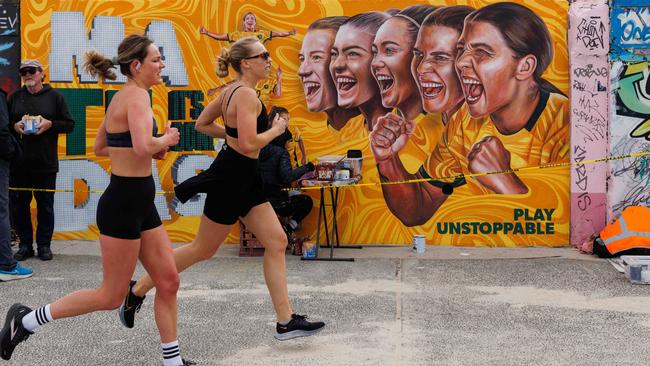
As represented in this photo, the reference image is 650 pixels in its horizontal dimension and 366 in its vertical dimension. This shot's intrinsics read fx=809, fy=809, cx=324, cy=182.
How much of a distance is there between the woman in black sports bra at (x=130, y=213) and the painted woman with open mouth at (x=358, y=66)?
16.6ft

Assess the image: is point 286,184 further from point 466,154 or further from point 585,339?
point 585,339

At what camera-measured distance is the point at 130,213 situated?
4566 mm

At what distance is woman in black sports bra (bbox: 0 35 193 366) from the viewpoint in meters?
4.54

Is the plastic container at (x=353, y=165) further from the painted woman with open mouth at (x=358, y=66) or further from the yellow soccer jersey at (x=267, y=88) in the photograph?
the yellow soccer jersey at (x=267, y=88)

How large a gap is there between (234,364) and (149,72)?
1.89 meters

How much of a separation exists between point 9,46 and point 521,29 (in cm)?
622

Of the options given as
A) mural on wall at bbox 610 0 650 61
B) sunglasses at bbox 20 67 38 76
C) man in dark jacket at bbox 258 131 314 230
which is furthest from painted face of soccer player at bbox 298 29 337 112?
mural on wall at bbox 610 0 650 61

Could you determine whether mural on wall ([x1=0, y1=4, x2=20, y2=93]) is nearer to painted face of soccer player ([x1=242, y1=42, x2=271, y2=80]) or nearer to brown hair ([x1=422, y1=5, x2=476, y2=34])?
brown hair ([x1=422, y1=5, x2=476, y2=34])

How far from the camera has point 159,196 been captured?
10.1 meters

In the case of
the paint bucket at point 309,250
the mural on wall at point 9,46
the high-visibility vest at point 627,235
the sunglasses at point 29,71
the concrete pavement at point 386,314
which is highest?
the mural on wall at point 9,46

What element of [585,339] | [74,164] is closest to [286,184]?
[74,164]

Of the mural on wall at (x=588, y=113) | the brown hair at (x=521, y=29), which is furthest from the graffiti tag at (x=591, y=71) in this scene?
the brown hair at (x=521, y=29)

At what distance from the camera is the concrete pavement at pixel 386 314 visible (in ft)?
17.4

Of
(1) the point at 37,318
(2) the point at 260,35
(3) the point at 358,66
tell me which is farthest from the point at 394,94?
(1) the point at 37,318
